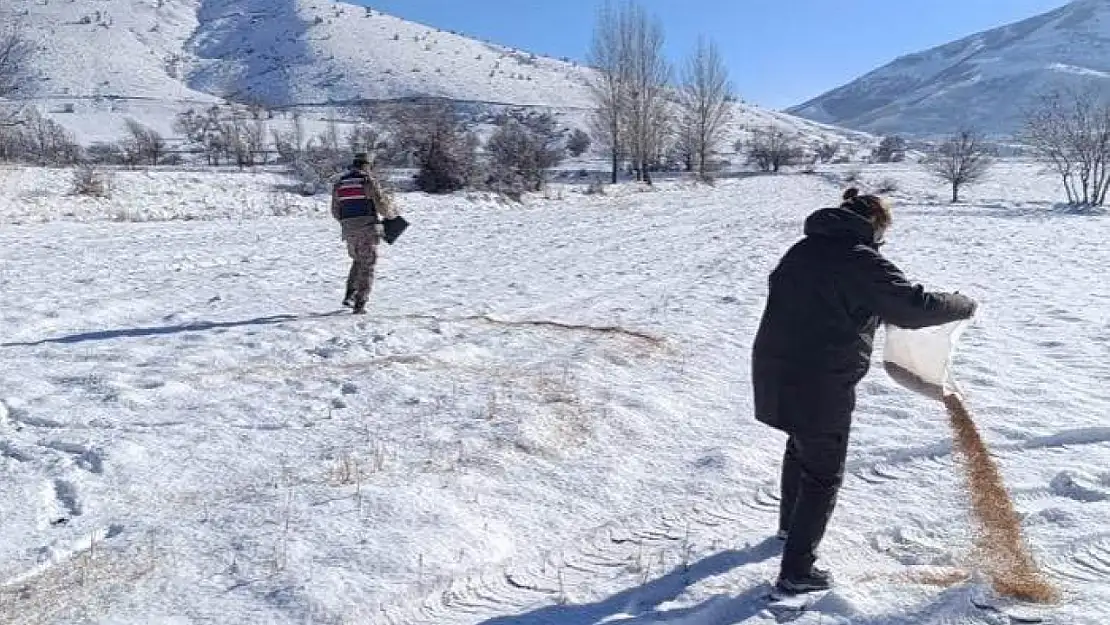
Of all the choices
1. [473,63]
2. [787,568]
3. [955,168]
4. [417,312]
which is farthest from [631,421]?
[473,63]

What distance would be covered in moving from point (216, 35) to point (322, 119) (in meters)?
61.3

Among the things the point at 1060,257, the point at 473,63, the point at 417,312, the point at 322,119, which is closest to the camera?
the point at 417,312

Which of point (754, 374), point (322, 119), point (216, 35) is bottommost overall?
point (754, 374)

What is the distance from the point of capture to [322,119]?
7406 cm

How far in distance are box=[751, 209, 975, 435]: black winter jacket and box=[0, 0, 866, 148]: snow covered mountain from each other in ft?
247

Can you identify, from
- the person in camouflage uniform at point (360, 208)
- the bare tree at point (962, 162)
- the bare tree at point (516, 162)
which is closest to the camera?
the person in camouflage uniform at point (360, 208)

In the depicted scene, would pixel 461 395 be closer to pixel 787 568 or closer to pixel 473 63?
pixel 787 568

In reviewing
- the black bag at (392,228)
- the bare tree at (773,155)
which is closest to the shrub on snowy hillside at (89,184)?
the black bag at (392,228)

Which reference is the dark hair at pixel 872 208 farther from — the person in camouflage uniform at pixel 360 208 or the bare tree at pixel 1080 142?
the bare tree at pixel 1080 142

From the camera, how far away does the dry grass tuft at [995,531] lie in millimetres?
3346

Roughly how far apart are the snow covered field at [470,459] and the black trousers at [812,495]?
0.21 meters

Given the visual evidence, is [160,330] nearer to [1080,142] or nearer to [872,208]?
[872,208]

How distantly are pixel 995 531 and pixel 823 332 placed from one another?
150 centimetres

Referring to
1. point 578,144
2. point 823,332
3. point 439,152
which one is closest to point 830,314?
point 823,332
